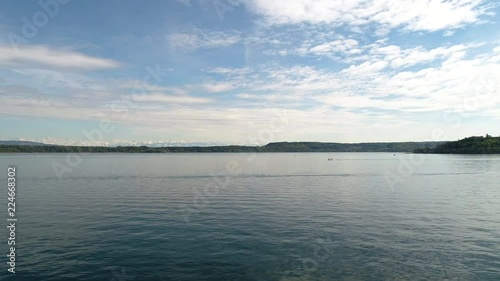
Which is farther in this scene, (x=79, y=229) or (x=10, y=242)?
(x=79, y=229)

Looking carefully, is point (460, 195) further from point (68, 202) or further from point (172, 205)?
point (68, 202)

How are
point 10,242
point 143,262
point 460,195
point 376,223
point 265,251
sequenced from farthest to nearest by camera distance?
point 460,195
point 376,223
point 10,242
point 265,251
point 143,262

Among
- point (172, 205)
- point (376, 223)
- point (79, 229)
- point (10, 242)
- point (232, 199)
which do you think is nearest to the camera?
point (10, 242)

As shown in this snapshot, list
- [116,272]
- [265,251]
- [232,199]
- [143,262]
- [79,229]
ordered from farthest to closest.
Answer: [232,199]
[79,229]
[265,251]
[143,262]
[116,272]

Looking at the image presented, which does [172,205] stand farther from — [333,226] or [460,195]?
[460,195]

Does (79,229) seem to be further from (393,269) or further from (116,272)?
(393,269)

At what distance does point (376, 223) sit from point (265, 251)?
16431 mm

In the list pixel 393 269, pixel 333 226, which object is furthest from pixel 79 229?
pixel 393 269

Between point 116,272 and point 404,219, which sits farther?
point 404,219

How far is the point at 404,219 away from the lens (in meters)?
40.9

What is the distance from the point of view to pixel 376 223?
38.6 metres

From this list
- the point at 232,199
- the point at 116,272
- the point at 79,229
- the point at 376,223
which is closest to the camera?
the point at 116,272

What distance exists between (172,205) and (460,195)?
163 feet

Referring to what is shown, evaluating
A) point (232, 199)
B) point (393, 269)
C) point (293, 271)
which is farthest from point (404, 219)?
point (232, 199)
